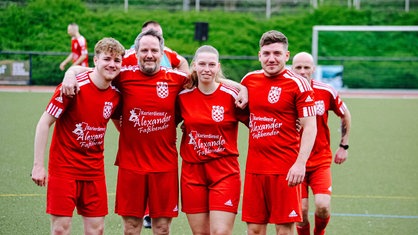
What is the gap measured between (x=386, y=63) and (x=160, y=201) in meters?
26.9

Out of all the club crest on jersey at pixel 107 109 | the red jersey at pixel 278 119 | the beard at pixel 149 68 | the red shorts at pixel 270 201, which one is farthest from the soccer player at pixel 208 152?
the club crest on jersey at pixel 107 109

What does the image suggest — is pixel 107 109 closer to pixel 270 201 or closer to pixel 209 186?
pixel 209 186

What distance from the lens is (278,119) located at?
5789mm

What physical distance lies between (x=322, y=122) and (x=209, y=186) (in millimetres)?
1711

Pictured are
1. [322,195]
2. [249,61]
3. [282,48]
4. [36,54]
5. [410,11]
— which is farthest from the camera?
[410,11]

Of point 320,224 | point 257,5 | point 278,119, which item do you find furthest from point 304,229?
point 257,5

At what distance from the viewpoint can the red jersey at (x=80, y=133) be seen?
575 centimetres

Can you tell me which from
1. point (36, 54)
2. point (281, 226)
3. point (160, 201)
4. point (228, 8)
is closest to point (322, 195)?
point (281, 226)

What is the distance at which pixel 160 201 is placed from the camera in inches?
234

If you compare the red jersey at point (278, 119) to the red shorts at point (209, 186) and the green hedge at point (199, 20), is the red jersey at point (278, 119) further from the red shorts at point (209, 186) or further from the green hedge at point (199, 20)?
the green hedge at point (199, 20)

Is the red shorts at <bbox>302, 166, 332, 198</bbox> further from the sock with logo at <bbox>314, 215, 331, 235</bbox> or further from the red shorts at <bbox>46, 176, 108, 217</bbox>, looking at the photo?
the red shorts at <bbox>46, 176, 108, 217</bbox>

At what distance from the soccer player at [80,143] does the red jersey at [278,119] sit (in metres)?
1.26

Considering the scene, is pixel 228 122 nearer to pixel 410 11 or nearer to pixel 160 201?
pixel 160 201

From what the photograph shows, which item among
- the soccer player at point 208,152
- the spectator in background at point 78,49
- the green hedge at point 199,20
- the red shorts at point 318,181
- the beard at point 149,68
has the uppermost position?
the green hedge at point 199,20
